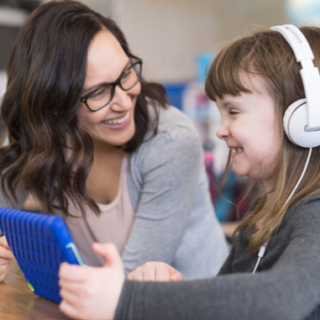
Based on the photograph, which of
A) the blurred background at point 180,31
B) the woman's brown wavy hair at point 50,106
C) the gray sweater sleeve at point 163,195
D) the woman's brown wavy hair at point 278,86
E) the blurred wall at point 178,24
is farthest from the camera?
the blurred wall at point 178,24

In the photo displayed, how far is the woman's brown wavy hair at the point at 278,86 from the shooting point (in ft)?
2.36

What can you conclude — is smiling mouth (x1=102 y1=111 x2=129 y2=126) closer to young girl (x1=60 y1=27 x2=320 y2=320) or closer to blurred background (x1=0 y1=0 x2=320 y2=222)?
young girl (x1=60 y1=27 x2=320 y2=320)

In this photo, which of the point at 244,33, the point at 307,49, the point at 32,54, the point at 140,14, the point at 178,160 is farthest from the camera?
the point at 140,14

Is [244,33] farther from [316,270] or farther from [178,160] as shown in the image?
[316,270]

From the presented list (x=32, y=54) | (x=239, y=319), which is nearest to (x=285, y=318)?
(x=239, y=319)

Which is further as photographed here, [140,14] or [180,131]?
[140,14]

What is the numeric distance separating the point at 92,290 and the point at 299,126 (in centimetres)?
44

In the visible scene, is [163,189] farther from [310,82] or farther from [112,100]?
[310,82]

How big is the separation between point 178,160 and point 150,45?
3924mm

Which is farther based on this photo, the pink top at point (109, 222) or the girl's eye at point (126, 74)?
the pink top at point (109, 222)

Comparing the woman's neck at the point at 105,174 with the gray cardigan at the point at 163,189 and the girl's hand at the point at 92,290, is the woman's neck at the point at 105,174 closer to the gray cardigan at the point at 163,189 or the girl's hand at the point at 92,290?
the gray cardigan at the point at 163,189

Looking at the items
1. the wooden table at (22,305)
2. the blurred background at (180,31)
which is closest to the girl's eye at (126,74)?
the wooden table at (22,305)

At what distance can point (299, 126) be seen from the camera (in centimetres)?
67

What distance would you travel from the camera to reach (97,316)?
1.55ft
